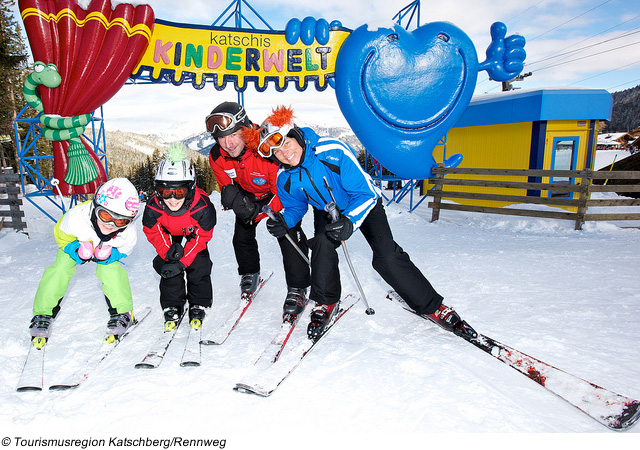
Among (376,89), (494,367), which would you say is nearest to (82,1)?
(376,89)

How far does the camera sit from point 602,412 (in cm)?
192

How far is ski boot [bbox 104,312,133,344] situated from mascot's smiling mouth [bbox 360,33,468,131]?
371 centimetres

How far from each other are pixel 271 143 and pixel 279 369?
1616 millimetres

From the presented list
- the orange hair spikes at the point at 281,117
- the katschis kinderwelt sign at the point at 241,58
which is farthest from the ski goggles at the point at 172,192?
the katschis kinderwelt sign at the point at 241,58

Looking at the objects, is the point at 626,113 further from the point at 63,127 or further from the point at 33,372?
the point at 33,372

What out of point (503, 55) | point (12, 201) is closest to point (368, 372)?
point (503, 55)

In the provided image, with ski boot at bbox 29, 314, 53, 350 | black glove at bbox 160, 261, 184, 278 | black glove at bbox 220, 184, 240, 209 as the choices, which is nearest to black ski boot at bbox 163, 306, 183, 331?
black glove at bbox 160, 261, 184, 278

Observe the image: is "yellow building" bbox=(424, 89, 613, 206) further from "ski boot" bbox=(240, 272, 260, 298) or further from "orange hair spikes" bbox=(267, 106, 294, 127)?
"orange hair spikes" bbox=(267, 106, 294, 127)

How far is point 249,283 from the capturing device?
394cm

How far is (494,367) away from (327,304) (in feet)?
4.33

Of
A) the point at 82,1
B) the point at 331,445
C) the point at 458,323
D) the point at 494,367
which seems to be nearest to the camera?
the point at 331,445

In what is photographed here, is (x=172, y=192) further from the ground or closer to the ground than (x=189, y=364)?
further from the ground

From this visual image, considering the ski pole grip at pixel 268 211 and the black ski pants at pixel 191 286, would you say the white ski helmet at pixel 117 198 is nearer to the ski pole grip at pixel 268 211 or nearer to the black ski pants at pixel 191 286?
the black ski pants at pixel 191 286

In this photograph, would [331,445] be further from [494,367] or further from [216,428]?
[494,367]
